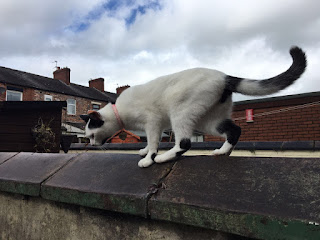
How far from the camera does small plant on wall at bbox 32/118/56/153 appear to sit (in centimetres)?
780

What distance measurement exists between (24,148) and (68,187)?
7059 mm

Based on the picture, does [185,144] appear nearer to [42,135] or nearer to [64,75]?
[42,135]

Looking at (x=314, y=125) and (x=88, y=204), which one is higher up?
(x=314, y=125)

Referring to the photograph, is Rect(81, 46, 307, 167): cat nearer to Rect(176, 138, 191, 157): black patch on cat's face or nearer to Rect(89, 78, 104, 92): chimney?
Rect(176, 138, 191, 157): black patch on cat's face

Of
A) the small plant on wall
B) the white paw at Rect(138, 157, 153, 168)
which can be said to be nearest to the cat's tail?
the white paw at Rect(138, 157, 153, 168)

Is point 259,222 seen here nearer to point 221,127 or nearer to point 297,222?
point 297,222

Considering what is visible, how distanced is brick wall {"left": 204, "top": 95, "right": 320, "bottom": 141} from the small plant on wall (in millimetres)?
6113

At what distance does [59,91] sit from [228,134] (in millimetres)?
22680

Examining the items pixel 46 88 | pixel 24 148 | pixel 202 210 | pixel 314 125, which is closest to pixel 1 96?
pixel 46 88

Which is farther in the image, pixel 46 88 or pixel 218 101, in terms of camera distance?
pixel 46 88

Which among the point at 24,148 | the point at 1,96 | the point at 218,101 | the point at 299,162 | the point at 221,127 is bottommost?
the point at 24,148

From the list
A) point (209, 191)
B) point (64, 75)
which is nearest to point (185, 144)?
point (209, 191)

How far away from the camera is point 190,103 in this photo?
66.6 inches

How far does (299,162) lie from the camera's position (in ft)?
4.17
